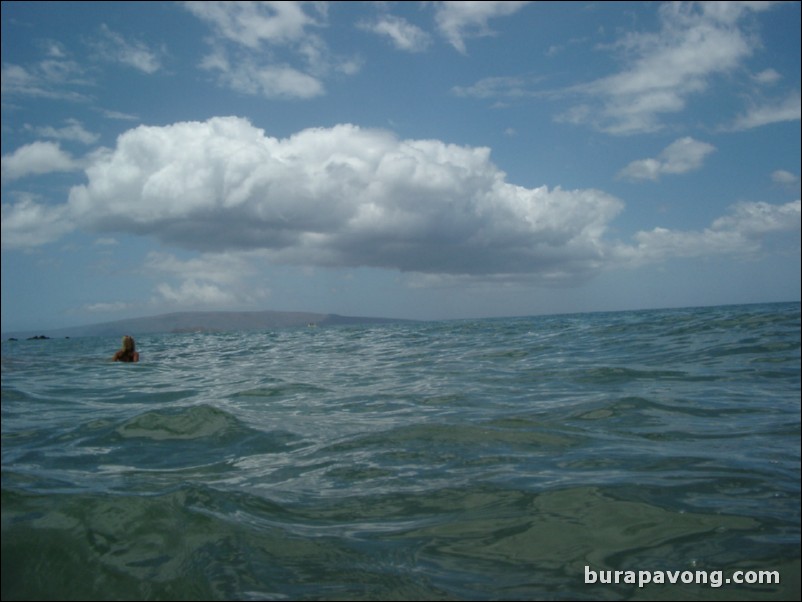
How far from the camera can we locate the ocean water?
437cm

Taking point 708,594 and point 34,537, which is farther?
point 34,537

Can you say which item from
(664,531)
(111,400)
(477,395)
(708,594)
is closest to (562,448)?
(664,531)

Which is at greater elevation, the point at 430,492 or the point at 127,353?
the point at 127,353

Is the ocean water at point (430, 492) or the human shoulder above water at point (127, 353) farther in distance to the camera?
the human shoulder above water at point (127, 353)

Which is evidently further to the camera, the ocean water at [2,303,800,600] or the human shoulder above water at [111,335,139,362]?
the human shoulder above water at [111,335,139,362]

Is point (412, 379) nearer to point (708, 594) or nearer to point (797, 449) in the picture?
point (797, 449)

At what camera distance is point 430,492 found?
6121mm

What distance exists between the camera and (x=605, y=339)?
18.9 meters

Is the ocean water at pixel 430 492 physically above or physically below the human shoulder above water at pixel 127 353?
below

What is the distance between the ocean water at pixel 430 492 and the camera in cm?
437

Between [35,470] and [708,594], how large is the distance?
7.46 meters

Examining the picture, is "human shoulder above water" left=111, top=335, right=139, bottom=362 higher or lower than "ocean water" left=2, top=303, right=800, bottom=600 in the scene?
higher

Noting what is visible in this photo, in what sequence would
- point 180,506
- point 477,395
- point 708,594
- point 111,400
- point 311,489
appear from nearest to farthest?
1. point 708,594
2. point 180,506
3. point 311,489
4. point 477,395
5. point 111,400

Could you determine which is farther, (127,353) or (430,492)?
(127,353)
